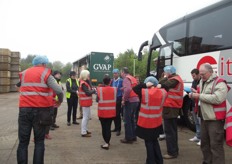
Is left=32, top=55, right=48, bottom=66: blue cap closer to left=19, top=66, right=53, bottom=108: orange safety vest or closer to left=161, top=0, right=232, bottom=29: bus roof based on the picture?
left=19, top=66, right=53, bottom=108: orange safety vest

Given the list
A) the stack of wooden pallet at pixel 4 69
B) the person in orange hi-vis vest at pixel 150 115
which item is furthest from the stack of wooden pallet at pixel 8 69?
the person in orange hi-vis vest at pixel 150 115

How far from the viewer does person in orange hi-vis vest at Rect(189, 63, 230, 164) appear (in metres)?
4.45

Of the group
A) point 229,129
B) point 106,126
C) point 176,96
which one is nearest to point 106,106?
point 106,126

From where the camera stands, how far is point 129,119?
22.8ft

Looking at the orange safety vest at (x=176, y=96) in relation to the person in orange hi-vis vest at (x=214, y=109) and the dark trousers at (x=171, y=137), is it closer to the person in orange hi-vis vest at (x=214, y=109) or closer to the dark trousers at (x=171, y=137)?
the dark trousers at (x=171, y=137)

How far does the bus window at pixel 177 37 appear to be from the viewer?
8594 millimetres

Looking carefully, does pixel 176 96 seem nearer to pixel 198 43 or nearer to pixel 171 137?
pixel 171 137

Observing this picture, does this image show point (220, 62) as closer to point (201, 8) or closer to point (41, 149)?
point (201, 8)

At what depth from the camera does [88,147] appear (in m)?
6.39

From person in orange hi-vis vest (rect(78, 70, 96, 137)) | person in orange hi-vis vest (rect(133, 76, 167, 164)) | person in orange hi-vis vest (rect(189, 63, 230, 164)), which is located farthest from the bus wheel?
person in orange hi-vis vest (rect(133, 76, 167, 164))

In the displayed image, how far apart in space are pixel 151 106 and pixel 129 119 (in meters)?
2.38

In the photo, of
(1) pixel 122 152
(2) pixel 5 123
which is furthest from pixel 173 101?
(2) pixel 5 123

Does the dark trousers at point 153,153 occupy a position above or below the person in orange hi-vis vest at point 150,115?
below

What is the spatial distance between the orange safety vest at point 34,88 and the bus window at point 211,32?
4.58 meters
